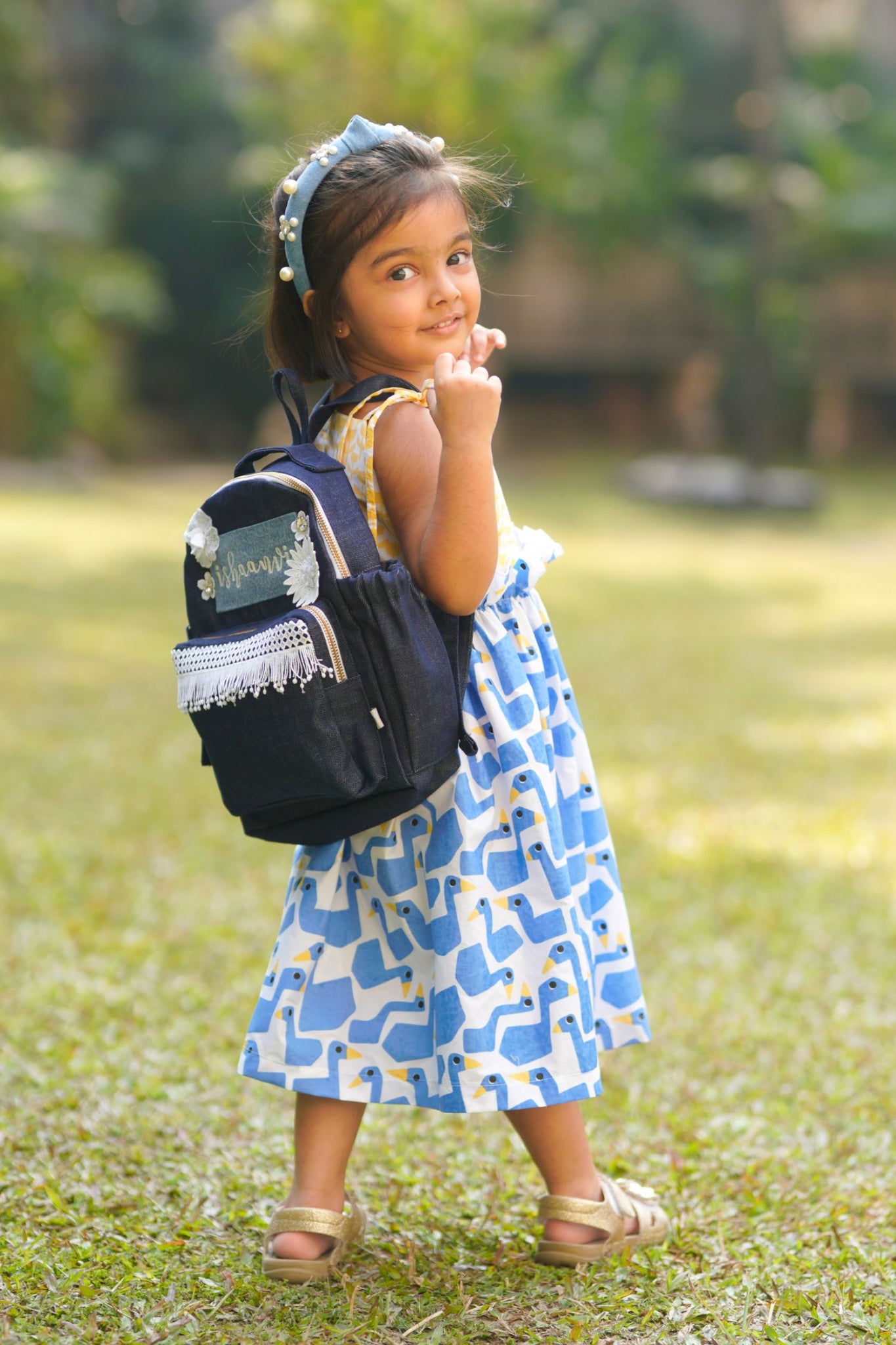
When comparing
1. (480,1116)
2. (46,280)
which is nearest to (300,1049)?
(480,1116)

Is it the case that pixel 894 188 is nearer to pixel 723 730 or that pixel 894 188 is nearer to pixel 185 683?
pixel 723 730

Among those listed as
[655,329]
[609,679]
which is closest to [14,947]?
[609,679]

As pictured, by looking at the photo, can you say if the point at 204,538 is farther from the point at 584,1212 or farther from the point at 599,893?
the point at 584,1212

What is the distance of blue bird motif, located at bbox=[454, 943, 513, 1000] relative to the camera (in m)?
1.67

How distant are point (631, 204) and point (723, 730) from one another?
14.6 meters

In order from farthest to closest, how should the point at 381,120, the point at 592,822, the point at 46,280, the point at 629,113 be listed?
the point at 629,113 → the point at 381,120 → the point at 46,280 → the point at 592,822

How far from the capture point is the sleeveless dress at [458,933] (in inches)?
66.2

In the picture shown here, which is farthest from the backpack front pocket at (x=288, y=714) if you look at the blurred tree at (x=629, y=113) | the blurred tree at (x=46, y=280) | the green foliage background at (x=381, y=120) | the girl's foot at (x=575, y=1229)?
the blurred tree at (x=629, y=113)

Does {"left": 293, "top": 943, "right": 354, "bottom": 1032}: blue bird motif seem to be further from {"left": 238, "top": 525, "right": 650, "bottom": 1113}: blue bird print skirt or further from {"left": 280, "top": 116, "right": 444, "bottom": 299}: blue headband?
{"left": 280, "top": 116, "right": 444, "bottom": 299}: blue headband

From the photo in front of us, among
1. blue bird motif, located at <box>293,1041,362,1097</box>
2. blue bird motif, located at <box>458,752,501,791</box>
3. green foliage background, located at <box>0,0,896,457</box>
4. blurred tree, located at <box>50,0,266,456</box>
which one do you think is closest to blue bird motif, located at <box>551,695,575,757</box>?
blue bird motif, located at <box>458,752,501,791</box>

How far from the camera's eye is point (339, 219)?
5.48 feet

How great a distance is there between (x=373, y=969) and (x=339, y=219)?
0.86 m

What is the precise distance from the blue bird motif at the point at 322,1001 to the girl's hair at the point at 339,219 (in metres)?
0.69

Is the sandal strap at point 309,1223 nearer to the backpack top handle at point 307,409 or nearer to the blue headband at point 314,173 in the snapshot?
the backpack top handle at point 307,409
